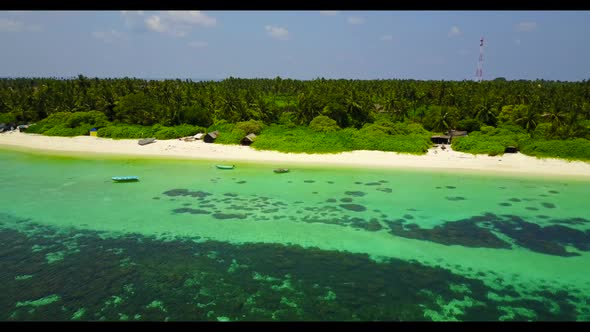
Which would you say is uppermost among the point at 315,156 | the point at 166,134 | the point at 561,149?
the point at 166,134

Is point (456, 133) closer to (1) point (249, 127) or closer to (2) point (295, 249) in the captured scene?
(1) point (249, 127)

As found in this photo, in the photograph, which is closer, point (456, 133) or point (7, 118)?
point (456, 133)

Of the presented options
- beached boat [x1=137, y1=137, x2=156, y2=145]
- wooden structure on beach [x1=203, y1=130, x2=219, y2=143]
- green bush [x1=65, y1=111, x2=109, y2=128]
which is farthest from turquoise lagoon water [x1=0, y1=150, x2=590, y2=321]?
green bush [x1=65, y1=111, x2=109, y2=128]

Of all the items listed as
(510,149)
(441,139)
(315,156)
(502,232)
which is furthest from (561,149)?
(315,156)

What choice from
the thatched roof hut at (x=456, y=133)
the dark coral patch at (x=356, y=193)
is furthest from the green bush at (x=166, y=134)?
the thatched roof hut at (x=456, y=133)

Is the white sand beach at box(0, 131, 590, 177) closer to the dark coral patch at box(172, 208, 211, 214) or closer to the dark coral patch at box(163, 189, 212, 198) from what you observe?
the dark coral patch at box(163, 189, 212, 198)

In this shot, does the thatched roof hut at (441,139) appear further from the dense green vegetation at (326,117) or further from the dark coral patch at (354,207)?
the dark coral patch at (354,207)
